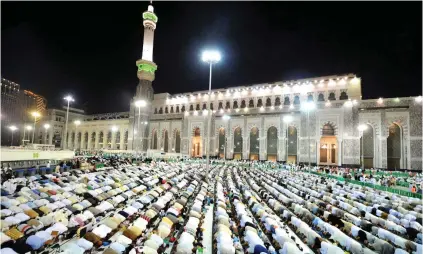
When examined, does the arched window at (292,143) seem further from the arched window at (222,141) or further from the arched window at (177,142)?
the arched window at (177,142)

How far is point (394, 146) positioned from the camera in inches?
1362

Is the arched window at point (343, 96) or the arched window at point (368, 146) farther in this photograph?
the arched window at point (343, 96)

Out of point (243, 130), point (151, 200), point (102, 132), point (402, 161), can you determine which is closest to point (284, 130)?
point (243, 130)

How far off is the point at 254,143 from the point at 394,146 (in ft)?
67.9

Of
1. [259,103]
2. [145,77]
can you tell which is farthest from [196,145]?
[145,77]

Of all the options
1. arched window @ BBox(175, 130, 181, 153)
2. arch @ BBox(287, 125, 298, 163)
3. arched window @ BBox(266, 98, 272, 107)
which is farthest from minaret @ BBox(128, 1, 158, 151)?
arch @ BBox(287, 125, 298, 163)

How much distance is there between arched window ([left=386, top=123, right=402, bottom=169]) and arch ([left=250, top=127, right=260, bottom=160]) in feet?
63.3

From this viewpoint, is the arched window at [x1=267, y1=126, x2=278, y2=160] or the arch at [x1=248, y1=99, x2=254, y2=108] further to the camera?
the arch at [x1=248, y1=99, x2=254, y2=108]

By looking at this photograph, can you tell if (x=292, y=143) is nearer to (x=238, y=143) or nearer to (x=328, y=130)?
→ (x=328, y=130)

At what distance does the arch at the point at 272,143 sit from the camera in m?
40.7

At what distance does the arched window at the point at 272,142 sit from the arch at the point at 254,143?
203 centimetres

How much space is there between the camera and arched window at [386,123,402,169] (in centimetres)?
3407

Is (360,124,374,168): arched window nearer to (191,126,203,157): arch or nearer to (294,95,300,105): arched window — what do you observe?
(294,95,300,105): arched window

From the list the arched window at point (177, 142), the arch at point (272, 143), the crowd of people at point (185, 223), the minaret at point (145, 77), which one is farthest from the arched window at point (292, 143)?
the minaret at point (145, 77)
